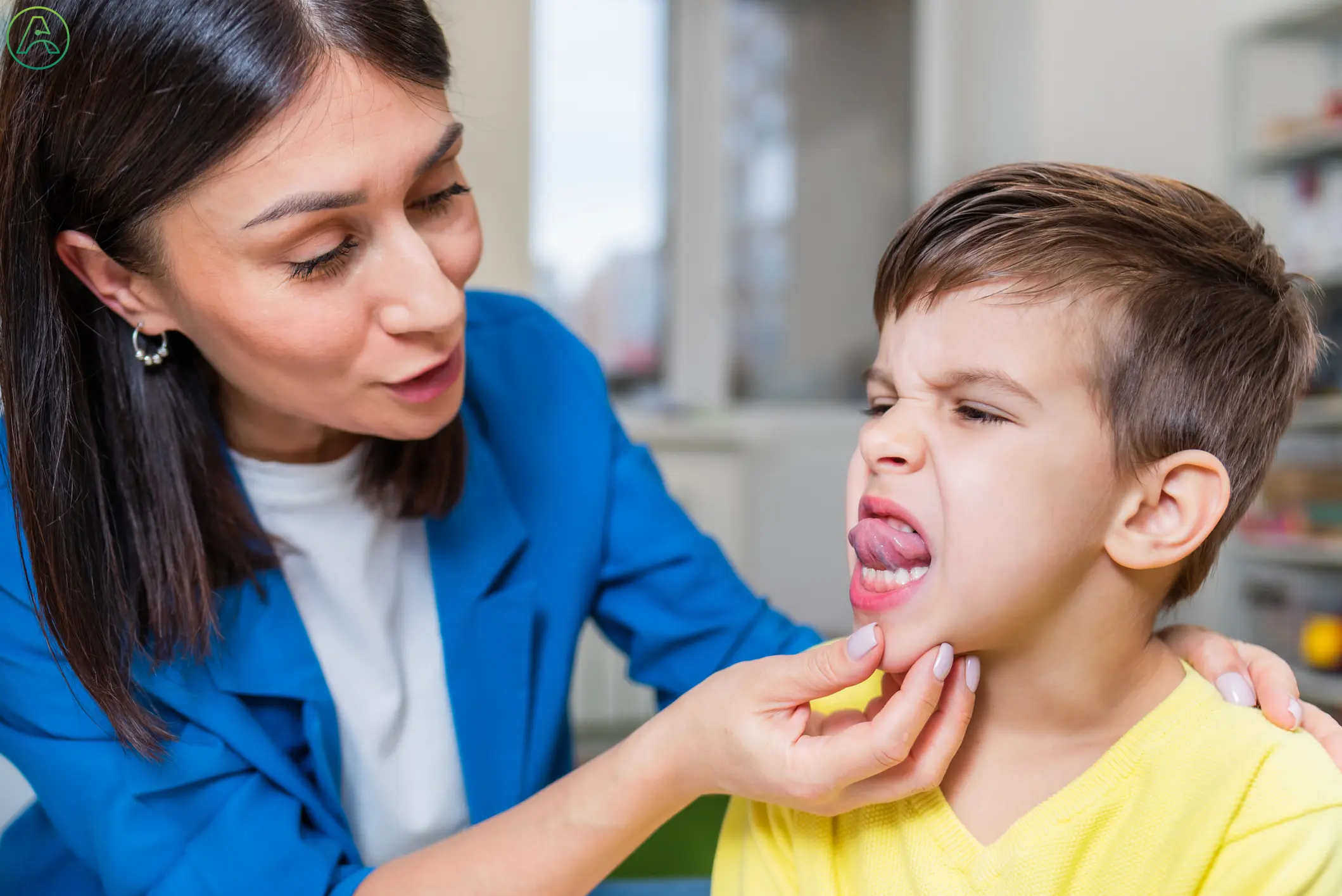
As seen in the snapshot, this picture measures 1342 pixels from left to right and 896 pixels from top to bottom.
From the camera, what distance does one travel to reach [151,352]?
3.60ft

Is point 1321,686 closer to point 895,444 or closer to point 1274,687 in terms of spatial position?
point 1274,687

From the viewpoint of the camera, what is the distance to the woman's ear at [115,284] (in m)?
1.01

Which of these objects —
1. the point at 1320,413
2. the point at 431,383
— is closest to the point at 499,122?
the point at 431,383

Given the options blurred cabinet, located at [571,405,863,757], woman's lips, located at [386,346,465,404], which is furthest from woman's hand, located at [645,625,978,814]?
blurred cabinet, located at [571,405,863,757]

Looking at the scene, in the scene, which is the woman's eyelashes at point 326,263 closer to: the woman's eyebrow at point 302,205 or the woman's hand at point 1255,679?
the woman's eyebrow at point 302,205

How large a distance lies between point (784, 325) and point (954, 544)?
344 centimetres

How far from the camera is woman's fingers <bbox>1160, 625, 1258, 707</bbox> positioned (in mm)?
895

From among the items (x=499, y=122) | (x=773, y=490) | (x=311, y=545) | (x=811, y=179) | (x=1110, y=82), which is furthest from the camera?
(x=811, y=179)

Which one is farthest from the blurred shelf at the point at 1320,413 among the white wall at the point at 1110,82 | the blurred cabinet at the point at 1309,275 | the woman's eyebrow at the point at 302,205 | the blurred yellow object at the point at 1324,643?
the woman's eyebrow at the point at 302,205

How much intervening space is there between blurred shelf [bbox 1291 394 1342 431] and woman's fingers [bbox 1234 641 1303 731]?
Result: 263cm

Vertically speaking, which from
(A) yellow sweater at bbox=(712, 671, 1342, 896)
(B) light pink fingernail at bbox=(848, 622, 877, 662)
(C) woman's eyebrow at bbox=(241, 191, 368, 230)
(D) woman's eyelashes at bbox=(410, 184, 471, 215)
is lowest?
(A) yellow sweater at bbox=(712, 671, 1342, 896)

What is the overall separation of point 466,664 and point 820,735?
45 cm

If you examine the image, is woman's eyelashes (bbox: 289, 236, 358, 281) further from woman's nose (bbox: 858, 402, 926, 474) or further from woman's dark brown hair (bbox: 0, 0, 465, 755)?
woman's nose (bbox: 858, 402, 926, 474)

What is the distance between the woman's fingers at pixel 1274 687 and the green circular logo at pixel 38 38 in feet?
3.56
